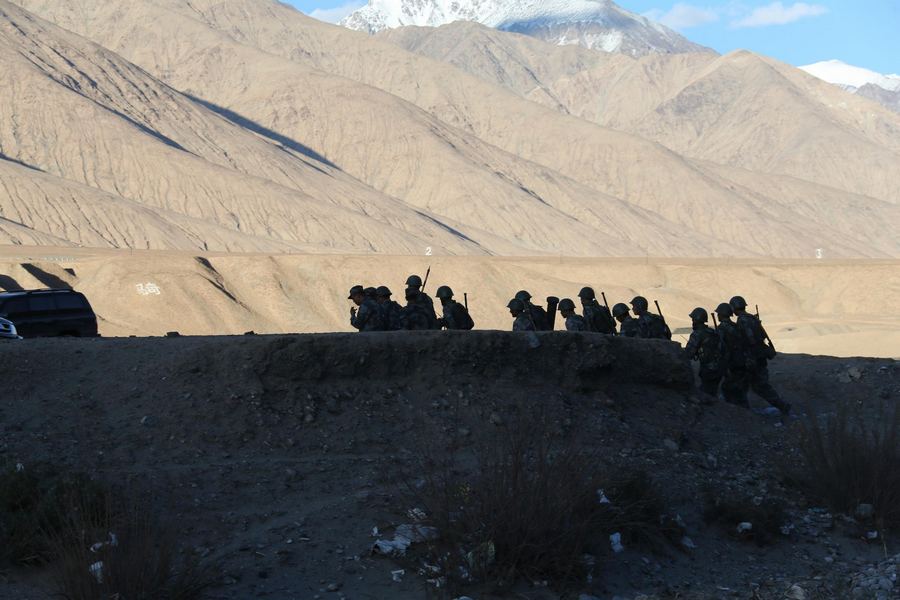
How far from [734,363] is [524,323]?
3207mm

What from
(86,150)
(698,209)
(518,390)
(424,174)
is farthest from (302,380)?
(698,209)

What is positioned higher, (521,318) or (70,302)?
(70,302)

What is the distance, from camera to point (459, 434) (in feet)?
38.9

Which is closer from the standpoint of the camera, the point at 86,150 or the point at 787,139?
the point at 86,150

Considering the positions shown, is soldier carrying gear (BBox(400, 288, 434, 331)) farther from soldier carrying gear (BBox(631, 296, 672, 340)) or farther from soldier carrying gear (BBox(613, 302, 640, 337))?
soldier carrying gear (BBox(631, 296, 672, 340))

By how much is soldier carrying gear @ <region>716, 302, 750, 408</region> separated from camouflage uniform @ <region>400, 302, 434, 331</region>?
4.36 m

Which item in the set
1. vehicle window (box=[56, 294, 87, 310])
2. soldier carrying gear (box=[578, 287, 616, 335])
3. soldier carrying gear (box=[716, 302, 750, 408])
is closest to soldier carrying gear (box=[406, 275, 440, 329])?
soldier carrying gear (box=[578, 287, 616, 335])

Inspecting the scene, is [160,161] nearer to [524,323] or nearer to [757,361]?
[524,323]

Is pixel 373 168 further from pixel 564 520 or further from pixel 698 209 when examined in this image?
pixel 564 520

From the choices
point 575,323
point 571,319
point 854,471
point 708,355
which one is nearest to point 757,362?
point 708,355

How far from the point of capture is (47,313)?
19.1 metres

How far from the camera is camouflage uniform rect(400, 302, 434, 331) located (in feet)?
54.3

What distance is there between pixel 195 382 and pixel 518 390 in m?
3.65

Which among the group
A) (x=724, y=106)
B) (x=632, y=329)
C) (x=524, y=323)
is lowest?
(x=632, y=329)
